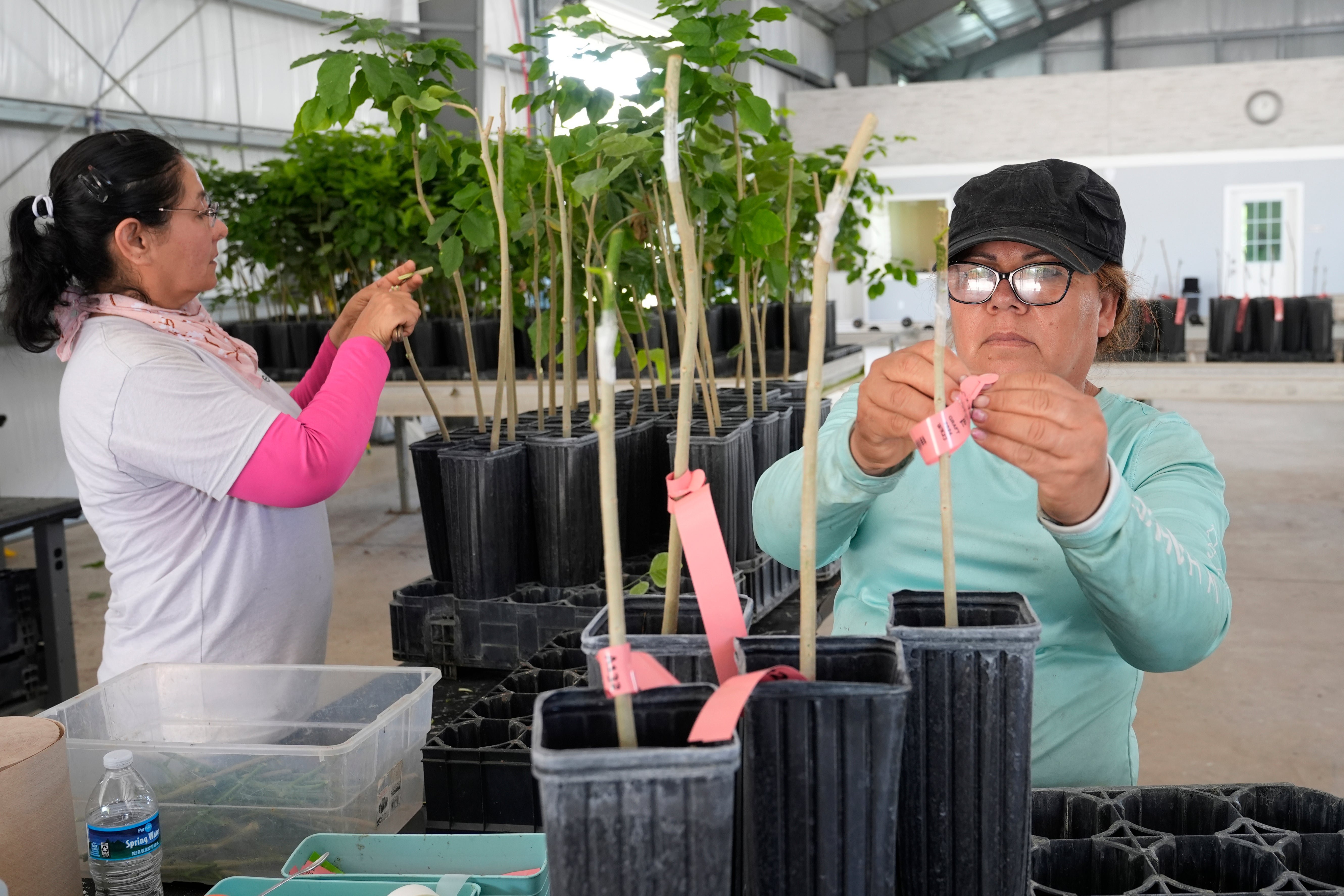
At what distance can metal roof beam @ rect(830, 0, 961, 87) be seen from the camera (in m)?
13.9

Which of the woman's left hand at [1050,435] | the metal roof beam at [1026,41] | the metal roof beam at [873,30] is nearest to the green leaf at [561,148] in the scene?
the woman's left hand at [1050,435]

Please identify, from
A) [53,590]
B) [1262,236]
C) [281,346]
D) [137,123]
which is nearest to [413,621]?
[53,590]

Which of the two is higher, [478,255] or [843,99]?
[843,99]

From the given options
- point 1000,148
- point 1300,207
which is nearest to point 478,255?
point 1000,148

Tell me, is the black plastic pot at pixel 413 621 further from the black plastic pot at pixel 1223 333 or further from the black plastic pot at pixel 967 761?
the black plastic pot at pixel 1223 333

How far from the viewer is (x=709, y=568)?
0.64 m

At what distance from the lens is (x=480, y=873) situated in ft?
2.86

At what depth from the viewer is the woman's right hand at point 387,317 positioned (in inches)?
55.3

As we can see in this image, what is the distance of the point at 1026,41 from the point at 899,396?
57.3 feet

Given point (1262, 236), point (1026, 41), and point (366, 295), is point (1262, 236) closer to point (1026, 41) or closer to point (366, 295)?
point (1026, 41)

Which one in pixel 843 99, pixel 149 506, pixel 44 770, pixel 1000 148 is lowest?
pixel 44 770

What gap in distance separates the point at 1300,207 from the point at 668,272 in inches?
464

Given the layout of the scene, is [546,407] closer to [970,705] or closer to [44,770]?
[44,770]

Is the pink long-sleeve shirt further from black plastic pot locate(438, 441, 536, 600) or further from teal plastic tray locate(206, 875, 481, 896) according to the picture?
teal plastic tray locate(206, 875, 481, 896)
